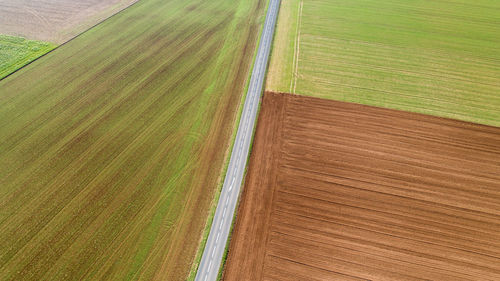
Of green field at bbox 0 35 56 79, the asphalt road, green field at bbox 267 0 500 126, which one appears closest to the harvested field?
green field at bbox 0 35 56 79

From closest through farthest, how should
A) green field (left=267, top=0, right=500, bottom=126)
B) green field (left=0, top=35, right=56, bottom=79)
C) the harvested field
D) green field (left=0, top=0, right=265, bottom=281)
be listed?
green field (left=0, top=0, right=265, bottom=281) < green field (left=267, top=0, right=500, bottom=126) < green field (left=0, top=35, right=56, bottom=79) < the harvested field

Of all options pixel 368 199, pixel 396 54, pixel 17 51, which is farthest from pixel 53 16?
pixel 396 54

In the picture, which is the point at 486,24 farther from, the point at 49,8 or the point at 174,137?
the point at 49,8

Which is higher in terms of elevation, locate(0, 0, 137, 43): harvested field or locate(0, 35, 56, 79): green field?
locate(0, 0, 137, 43): harvested field

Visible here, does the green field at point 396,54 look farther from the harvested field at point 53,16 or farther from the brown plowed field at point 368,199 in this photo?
the harvested field at point 53,16

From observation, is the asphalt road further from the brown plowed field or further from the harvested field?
the harvested field

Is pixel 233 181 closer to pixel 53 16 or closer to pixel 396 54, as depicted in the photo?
pixel 396 54

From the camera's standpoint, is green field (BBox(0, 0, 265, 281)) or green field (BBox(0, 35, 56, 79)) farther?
green field (BBox(0, 35, 56, 79))
